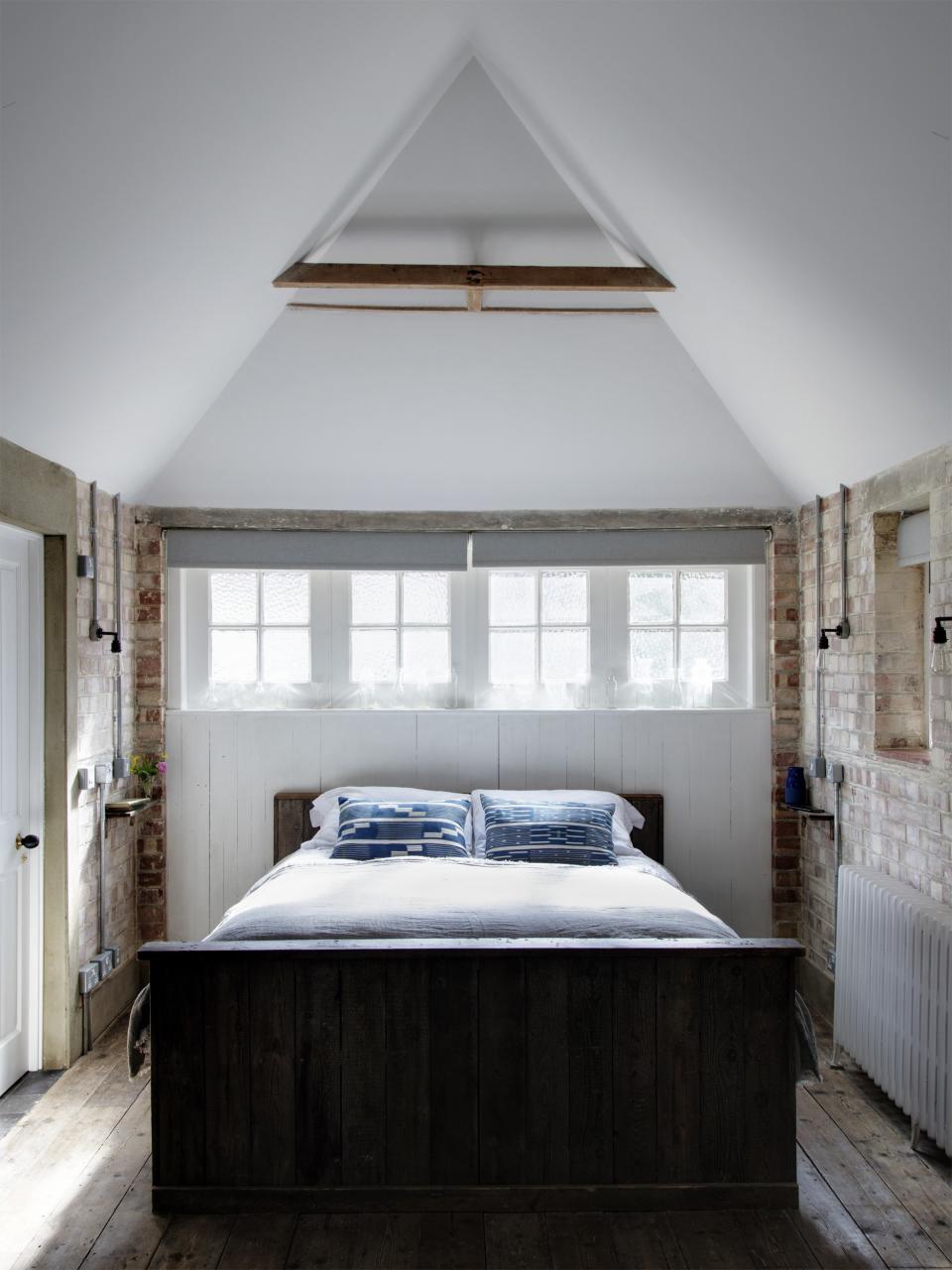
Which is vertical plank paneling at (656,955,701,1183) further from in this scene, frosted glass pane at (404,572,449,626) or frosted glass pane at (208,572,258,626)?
frosted glass pane at (208,572,258,626)

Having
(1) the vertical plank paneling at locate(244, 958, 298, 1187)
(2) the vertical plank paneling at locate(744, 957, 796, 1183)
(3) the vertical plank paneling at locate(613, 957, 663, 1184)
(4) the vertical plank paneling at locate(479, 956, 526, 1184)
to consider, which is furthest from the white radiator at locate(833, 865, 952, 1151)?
(1) the vertical plank paneling at locate(244, 958, 298, 1187)

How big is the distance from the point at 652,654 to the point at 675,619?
0.76 ft

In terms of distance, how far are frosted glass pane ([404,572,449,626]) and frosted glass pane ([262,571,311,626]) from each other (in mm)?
540

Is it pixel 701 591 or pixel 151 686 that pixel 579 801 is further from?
pixel 151 686

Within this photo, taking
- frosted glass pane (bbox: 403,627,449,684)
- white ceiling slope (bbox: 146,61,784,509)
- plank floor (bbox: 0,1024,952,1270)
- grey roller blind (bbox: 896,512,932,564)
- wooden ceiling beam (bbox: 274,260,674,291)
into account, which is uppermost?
wooden ceiling beam (bbox: 274,260,674,291)

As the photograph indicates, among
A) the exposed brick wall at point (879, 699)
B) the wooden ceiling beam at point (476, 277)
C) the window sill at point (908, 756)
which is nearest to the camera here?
the exposed brick wall at point (879, 699)

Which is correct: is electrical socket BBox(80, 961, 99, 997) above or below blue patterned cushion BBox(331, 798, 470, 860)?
below

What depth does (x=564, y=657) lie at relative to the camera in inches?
204

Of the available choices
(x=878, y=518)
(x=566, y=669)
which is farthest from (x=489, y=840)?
(x=878, y=518)

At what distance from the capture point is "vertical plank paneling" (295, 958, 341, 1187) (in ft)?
9.23

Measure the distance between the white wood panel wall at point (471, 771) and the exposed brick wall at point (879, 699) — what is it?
0.34 m

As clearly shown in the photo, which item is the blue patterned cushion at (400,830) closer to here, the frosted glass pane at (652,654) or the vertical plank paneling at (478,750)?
the vertical plank paneling at (478,750)

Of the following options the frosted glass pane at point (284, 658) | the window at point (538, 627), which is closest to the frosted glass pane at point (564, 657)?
the window at point (538, 627)

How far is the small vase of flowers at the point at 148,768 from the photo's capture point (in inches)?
185
